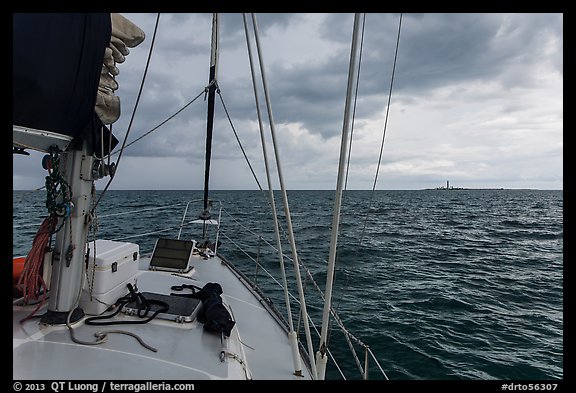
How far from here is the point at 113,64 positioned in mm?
2895

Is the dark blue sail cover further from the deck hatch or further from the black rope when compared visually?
the deck hatch

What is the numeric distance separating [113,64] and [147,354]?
2.51 metres

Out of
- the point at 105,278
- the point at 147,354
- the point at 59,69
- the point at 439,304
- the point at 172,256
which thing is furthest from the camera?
the point at 439,304

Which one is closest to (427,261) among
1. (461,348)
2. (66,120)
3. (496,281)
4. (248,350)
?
(496,281)

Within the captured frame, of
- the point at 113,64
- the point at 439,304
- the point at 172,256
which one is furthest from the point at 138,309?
the point at 439,304

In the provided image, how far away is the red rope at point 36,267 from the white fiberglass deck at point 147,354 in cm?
Answer: 16

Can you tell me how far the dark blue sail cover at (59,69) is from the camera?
1934 millimetres

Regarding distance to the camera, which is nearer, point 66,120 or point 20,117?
point 20,117

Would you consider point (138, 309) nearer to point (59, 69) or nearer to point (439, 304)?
point (59, 69)

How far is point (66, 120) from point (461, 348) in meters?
6.74

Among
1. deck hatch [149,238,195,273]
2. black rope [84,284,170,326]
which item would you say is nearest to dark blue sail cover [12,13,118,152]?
black rope [84,284,170,326]

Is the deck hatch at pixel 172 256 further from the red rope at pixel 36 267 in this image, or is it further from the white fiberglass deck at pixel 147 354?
the red rope at pixel 36 267
